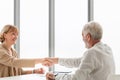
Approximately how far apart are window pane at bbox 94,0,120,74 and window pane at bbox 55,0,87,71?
0.30 meters

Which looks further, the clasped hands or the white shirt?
the clasped hands

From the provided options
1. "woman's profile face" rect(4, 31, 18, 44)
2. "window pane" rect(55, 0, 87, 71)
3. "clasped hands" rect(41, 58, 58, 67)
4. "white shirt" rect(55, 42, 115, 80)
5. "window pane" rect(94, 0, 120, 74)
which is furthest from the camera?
"window pane" rect(55, 0, 87, 71)

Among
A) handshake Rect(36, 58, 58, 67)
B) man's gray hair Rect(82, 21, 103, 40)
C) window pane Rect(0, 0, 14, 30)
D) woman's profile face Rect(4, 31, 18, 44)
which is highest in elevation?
window pane Rect(0, 0, 14, 30)

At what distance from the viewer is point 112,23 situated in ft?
12.8

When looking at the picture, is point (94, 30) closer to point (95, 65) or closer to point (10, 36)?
point (95, 65)

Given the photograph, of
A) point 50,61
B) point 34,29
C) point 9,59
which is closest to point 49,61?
point 50,61

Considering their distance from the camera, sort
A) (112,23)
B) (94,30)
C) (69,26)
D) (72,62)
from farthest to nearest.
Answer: (69,26)
(112,23)
(72,62)
(94,30)

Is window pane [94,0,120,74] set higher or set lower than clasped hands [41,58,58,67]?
higher

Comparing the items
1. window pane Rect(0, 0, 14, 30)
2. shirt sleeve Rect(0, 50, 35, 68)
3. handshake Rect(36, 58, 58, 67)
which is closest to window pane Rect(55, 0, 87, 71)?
window pane Rect(0, 0, 14, 30)

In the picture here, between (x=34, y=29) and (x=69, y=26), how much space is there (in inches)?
23.9

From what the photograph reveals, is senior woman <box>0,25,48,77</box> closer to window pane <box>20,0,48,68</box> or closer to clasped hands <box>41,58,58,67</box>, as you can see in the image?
clasped hands <box>41,58,58,67</box>

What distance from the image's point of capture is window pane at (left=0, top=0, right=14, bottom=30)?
13.9 ft

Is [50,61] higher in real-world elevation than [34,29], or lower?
lower

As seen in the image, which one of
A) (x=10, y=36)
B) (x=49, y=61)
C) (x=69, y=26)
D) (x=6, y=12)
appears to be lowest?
(x=49, y=61)
